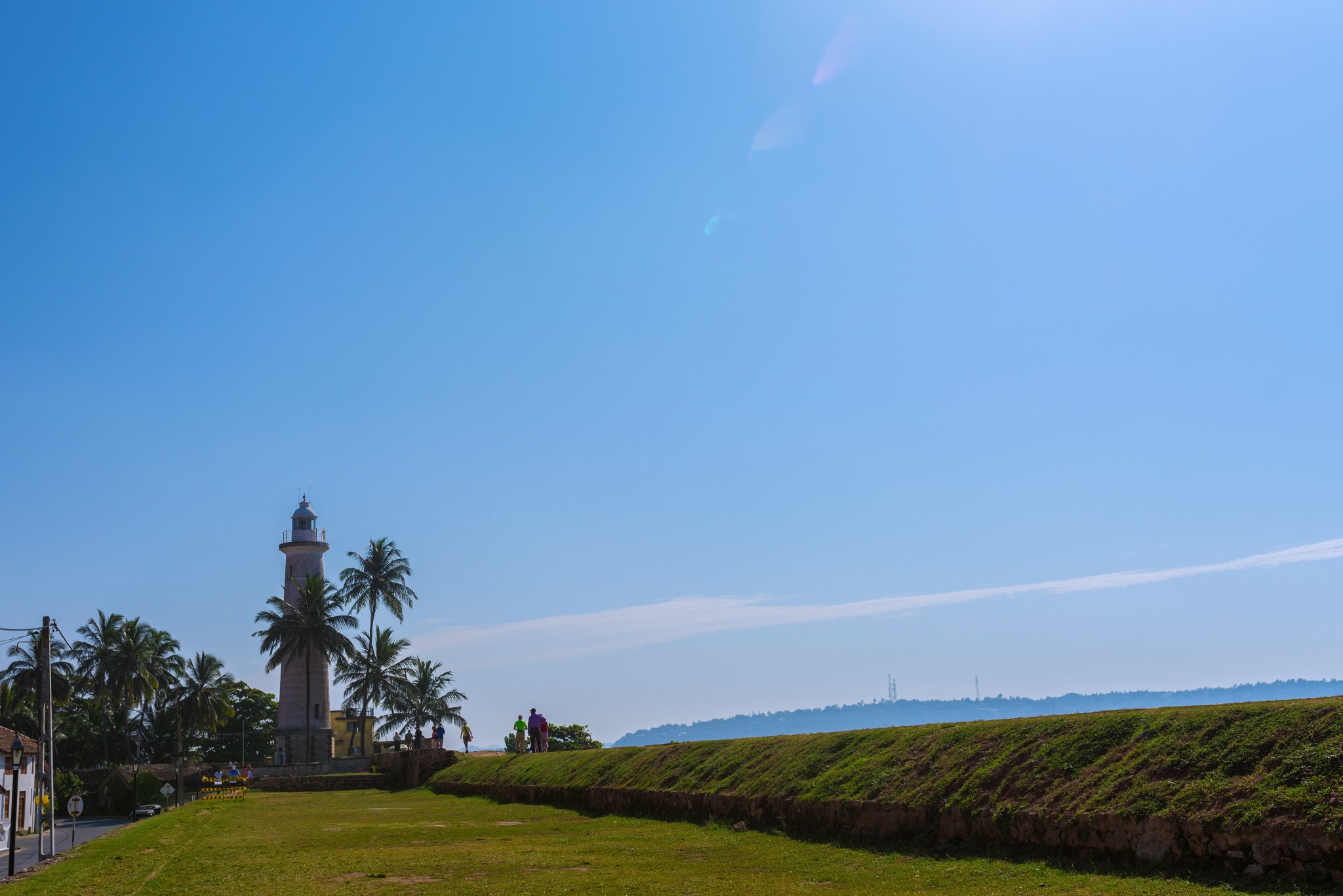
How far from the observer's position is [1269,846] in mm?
8727

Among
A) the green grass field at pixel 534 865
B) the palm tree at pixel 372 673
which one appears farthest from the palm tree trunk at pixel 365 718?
the green grass field at pixel 534 865

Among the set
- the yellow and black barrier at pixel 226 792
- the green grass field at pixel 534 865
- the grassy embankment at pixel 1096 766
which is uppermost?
the grassy embankment at pixel 1096 766

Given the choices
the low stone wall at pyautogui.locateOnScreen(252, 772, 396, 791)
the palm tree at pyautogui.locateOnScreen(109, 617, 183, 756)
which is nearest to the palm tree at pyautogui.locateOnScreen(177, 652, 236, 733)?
the palm tree at pyautogui.locateOnScreen(109, 617, 183, 756)

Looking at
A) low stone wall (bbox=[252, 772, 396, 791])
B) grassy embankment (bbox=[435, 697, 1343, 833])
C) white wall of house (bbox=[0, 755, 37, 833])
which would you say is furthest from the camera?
white wall of house (bbox=[0, 755, 37, 833])

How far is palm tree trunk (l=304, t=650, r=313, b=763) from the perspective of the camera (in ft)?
199

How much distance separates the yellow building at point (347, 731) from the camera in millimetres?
64875

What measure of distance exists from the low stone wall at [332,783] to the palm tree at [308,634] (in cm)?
1428

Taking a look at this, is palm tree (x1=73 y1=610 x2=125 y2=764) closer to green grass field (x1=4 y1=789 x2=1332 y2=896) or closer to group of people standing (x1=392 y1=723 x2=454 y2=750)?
group of people standing (x1=392 y1=723 x2=454 y2=750)

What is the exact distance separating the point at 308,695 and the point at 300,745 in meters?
2.93

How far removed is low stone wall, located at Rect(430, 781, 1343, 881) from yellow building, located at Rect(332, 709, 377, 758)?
162ft

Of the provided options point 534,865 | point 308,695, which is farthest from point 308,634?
point 534,865

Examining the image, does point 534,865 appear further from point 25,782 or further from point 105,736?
Result: point 105,736

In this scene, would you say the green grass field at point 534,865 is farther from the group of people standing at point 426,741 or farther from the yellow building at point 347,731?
the yellow building at point 347,731

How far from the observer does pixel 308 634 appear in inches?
2370
